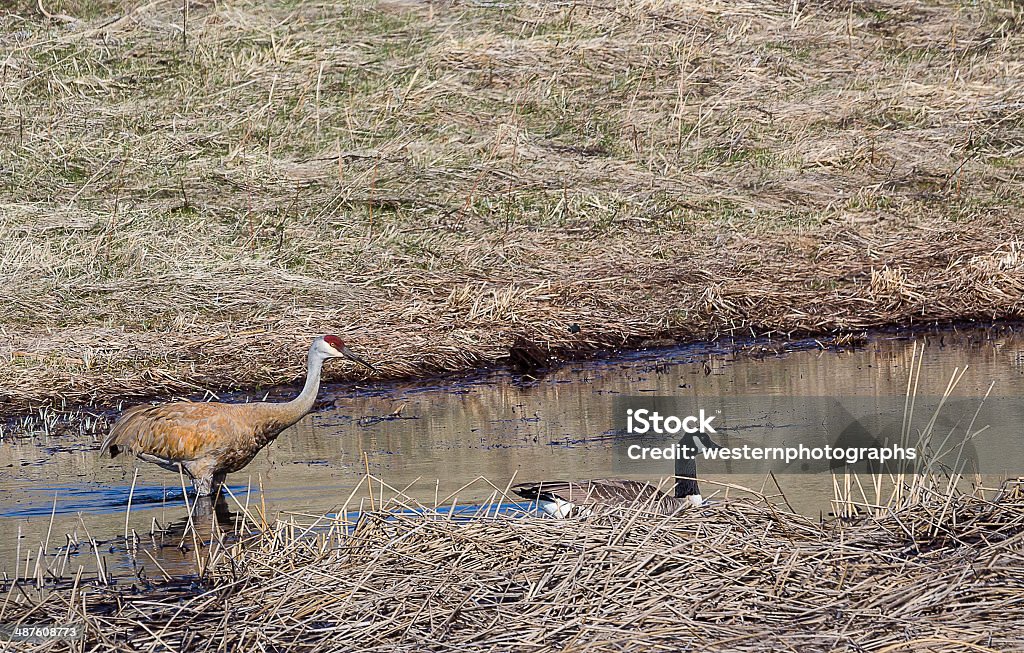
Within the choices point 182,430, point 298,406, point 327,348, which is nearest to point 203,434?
point 182,430

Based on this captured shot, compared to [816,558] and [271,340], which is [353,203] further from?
[816,558]

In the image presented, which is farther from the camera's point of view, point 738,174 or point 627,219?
point 738,174

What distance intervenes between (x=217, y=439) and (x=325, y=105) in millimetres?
10933

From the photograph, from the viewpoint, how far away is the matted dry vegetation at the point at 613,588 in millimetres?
4646

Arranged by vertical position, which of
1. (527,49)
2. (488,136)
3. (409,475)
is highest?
(527,49)

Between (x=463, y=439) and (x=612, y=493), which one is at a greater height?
(x=612, y=493)

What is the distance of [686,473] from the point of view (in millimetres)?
7906

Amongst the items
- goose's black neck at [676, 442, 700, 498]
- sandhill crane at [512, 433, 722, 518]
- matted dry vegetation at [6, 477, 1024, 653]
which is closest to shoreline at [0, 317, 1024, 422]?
sandhill crane at [512, 433, 722, 518]

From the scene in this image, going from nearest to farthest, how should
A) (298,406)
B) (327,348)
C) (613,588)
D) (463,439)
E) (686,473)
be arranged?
(613,588) → (686,473) → (298,406) → (327,348) → (463,439)

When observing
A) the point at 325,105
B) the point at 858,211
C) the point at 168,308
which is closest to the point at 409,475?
the point at 168,308

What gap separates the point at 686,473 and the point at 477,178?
9.28 metres

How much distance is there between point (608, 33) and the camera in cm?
2042

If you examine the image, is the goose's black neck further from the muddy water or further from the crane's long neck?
the crane's long neck

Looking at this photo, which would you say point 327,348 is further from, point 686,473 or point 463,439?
point 686,473
